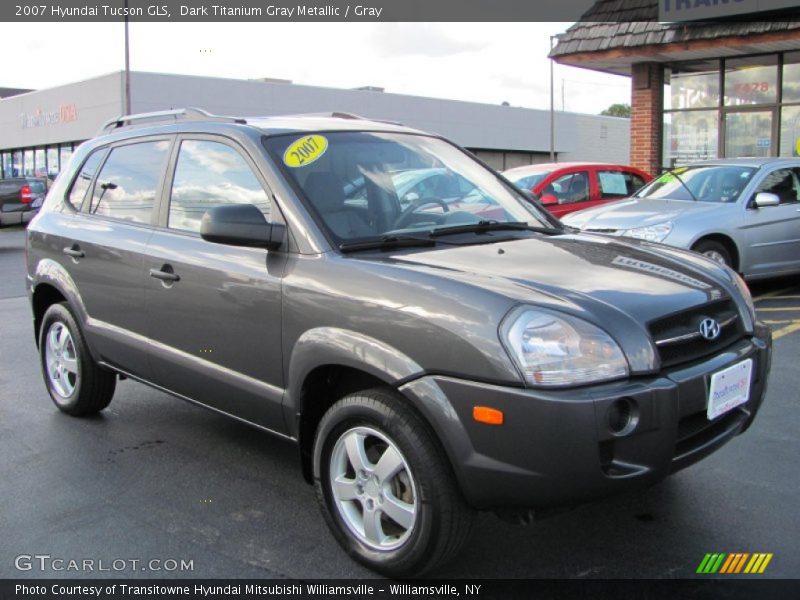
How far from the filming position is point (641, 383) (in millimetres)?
2723

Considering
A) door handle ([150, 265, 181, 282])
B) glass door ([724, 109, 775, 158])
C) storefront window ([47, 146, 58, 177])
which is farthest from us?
storefront window ([47, 146, 58, 177])

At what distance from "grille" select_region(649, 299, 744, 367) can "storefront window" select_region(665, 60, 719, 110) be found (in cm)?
1269

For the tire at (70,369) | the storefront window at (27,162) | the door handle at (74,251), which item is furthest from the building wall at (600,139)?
the door handle at (74,251)

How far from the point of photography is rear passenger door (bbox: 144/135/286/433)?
3504mm

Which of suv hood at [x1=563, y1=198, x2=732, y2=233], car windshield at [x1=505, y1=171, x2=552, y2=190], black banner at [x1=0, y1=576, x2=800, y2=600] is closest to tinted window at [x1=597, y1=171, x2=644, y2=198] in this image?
car windshield at [x1=505, y1=171, x2=552, y2=190]

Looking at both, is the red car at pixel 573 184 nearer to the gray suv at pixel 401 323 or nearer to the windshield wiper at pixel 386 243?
the gray suv at pixel 401 323

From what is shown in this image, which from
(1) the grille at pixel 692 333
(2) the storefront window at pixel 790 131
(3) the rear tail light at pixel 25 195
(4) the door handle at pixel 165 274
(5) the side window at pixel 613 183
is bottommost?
(1) the grille at pixel 692 333

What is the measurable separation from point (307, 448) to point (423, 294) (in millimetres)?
956

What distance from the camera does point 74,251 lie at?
4.78 metres

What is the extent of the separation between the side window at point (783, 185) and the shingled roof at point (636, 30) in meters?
4.01

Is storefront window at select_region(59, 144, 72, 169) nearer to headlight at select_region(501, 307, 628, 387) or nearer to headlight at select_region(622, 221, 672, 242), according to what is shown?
headlight at select_region(622, 221, 672, 242)

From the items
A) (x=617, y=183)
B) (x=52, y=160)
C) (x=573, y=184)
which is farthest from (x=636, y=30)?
(x=52, y=160)

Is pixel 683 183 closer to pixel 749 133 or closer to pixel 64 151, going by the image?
pixel 749 133

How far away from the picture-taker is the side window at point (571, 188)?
11.6 m
